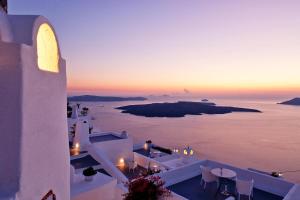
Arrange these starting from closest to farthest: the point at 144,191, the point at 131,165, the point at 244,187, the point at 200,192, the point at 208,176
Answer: the point at 144,191, the point at 244,187, the point at 200,192, the point at 208,176, the point at 131,165

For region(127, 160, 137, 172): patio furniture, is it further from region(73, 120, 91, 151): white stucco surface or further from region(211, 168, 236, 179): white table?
region(211, 168, 236, 179): white table

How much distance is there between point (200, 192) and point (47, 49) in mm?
6099

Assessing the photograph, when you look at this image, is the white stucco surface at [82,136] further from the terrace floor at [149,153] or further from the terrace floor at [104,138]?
the terrace floor at [149,153]

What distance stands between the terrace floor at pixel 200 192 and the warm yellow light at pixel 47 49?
5512mm

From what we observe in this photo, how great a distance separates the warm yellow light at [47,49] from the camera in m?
2.90

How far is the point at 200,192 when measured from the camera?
7.02 metres

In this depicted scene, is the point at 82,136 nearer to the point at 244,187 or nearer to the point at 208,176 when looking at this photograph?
the point at 208,176

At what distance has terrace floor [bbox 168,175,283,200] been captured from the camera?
22.0ft

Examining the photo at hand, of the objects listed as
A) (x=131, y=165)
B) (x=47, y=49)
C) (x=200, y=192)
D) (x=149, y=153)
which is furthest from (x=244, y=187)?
(x=149, y=153)

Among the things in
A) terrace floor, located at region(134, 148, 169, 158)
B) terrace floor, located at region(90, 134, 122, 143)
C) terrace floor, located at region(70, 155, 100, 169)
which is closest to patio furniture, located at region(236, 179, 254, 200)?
terrace floor, located at region(70, 155, 100, 169)

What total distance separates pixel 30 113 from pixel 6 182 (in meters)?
0.71

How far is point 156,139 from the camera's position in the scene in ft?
138

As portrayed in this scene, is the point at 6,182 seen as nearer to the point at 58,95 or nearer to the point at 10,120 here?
the point at 10,120

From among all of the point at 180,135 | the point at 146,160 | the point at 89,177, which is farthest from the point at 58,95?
the point at 180,135
